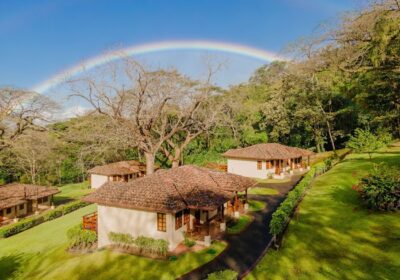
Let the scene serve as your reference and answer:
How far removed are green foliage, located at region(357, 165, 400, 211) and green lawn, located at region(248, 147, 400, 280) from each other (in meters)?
0.62

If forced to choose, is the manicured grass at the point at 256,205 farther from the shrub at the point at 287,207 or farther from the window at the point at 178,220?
the window at the point at 178,220

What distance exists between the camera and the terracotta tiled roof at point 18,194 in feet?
111

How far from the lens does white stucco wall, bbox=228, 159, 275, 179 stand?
39.8 meters

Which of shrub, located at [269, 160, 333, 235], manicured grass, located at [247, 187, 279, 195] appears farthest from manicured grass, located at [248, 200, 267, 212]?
manicured grass, located at [247, 187, 279, 195]

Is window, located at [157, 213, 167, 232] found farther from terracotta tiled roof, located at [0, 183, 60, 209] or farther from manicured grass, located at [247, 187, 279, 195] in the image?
terracotta tiled roof, located at [0, 183, 60, 209]

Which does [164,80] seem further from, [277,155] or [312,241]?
[312,241]

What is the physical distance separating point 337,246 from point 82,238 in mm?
15157

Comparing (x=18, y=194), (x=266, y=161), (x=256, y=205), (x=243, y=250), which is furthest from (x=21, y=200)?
(x=266, y=161)

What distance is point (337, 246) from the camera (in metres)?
15.1

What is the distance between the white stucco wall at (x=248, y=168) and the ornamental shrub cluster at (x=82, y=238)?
2497 centimetres

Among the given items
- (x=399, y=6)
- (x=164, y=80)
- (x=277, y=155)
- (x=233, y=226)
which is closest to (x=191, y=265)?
(x=233, y=226)

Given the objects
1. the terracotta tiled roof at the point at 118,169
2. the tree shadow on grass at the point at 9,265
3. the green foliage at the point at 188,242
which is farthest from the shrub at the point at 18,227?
the green foliage at the point at 188,242

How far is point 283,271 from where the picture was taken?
13383 millimetres

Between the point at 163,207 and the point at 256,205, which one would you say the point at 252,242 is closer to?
the point at 163,207
